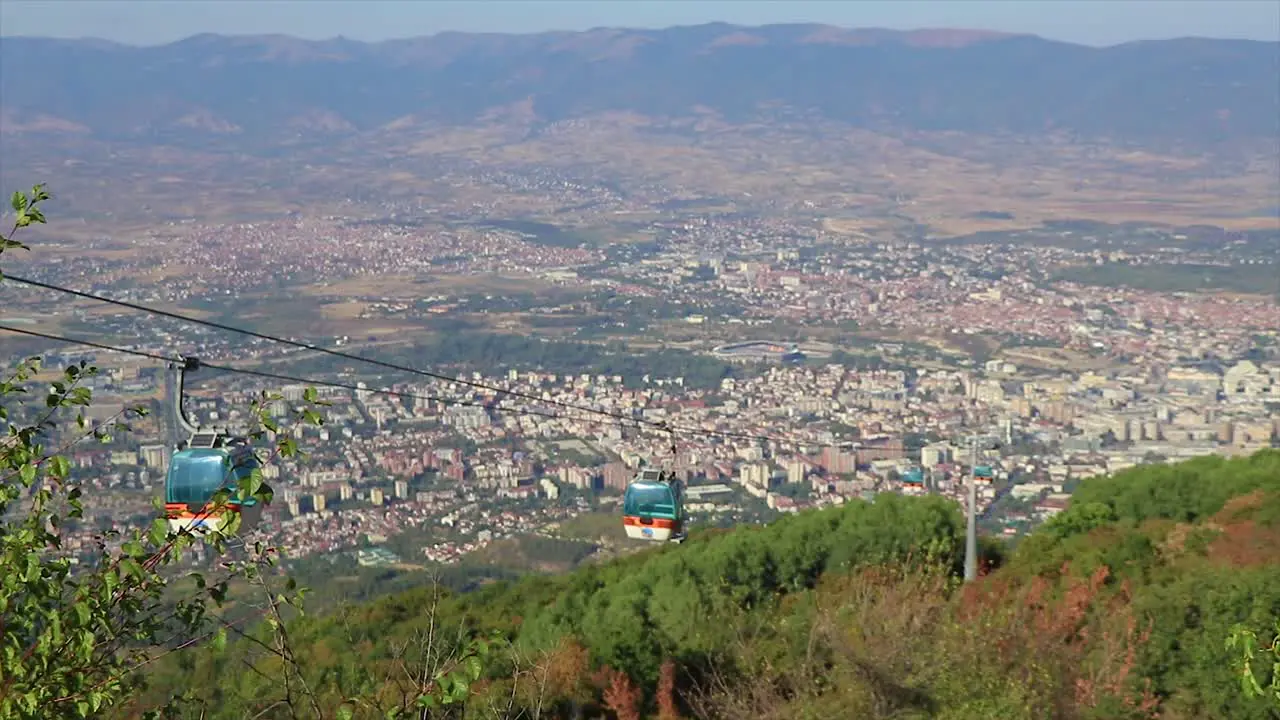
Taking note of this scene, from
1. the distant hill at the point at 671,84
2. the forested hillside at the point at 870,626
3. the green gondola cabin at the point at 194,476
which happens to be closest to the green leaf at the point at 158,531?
the forested hillside at the point at 870,626

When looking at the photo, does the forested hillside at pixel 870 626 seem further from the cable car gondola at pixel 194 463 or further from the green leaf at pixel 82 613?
the green leaf at pixel 82 613

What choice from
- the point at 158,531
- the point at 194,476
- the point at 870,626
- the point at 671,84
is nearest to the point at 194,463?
the point at 194,476

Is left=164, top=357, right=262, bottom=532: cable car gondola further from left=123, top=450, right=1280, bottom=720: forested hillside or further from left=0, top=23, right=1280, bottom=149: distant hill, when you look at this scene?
left=0, top=23, right=1280, bottom=149: distant hill

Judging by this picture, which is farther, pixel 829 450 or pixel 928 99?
pixel 928 99

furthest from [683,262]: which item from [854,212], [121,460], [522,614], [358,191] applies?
[522,614]

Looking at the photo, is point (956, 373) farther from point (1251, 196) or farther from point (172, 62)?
point (172, 62)

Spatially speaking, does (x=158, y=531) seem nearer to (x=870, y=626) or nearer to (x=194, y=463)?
(x=194, y=463)
